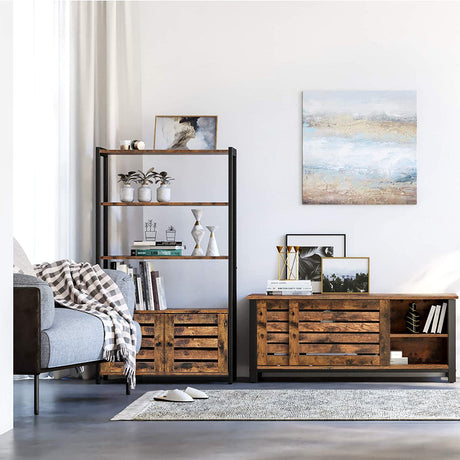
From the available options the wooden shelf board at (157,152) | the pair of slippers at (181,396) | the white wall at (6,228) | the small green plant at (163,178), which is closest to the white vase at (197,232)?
the small green plant at (163,178)

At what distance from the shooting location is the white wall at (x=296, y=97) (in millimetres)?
5156

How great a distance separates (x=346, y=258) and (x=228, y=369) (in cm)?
106

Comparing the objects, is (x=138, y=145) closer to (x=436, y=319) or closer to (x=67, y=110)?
(x=67, y=110)

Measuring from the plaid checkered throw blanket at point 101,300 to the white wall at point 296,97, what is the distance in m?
1.04

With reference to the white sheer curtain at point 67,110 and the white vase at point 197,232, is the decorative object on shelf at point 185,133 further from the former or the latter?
the white vase at point 197,232

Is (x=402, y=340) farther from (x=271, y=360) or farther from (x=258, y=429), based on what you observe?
(x=258, y=429)

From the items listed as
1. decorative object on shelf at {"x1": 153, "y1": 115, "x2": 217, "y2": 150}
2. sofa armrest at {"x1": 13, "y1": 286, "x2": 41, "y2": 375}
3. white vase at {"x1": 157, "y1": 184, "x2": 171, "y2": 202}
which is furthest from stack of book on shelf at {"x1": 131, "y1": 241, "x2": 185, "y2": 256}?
sofa armrest at {"x1": 13, "y1": 286, "x2": 41, "y2": 375}

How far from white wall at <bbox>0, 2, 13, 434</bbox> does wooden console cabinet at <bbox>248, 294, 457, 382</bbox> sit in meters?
1.82

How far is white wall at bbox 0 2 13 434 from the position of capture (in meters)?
3.19

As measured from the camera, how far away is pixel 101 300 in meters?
Result: 4.22

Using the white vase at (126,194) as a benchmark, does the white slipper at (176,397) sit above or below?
below

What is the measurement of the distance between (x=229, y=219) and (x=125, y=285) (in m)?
0.76

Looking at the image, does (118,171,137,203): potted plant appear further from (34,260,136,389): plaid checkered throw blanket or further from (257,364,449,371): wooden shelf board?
(257,364,449,371): wooden shelf board

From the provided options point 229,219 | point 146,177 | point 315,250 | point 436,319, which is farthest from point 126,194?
point 436,319
